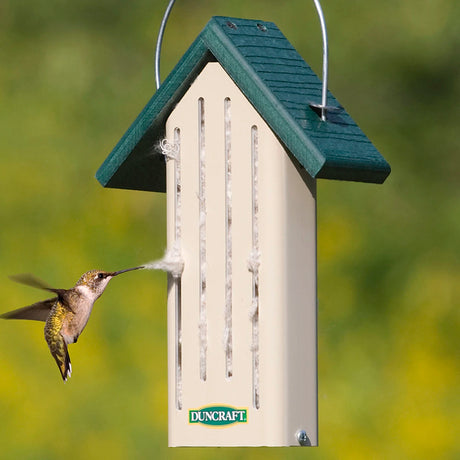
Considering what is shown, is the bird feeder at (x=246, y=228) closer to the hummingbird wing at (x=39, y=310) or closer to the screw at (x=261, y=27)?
the screw at (x=261, y=27)

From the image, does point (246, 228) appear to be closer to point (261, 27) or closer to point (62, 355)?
point (261, 27)

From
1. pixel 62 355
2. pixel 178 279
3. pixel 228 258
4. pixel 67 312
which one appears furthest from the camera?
pixel 62 355

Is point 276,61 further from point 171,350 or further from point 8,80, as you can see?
point 8,80

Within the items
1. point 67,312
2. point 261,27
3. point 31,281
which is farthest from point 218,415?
point 261,27

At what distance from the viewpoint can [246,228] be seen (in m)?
5.71

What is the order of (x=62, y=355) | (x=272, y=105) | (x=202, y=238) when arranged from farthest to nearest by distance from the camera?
(x=62, y=355) → (x=202, y=238) → (x=272, y=105)

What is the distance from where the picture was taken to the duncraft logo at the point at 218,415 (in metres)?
5.65

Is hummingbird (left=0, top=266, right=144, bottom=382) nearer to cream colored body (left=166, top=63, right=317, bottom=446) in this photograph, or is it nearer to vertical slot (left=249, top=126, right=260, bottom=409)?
cream colored body (left=166, top=63, right=317, bottom=446)

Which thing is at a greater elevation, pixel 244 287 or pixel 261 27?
pixel 261 27

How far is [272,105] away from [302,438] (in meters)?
1.12

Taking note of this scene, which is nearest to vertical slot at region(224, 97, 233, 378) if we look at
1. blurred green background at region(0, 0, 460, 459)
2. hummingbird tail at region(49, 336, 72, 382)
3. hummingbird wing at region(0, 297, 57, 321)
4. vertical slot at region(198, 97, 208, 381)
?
vertical slot at region(198, 97, 208, 381)

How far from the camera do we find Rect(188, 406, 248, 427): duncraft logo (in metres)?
5.65

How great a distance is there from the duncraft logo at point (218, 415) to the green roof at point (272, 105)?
847mm

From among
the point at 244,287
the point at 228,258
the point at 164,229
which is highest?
the point at 164,229
